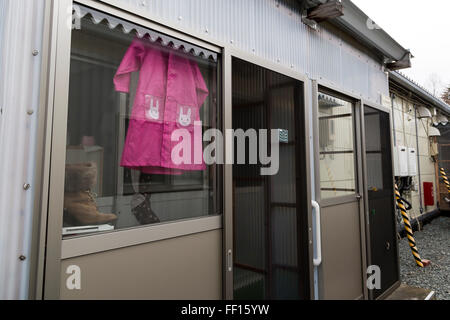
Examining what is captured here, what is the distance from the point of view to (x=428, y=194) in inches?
284

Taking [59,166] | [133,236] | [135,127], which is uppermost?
[135,127]

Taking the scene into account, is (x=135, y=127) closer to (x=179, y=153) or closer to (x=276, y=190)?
(x=179, y=153)

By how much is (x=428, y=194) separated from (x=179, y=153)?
7963mm

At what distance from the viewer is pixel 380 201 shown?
3.20 metres

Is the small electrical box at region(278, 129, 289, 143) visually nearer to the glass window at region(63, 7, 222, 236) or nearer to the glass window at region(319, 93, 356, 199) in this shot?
the glass window at region(319, 93, 356, 199)

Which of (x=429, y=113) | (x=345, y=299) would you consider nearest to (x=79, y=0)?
(x=345, y=299)

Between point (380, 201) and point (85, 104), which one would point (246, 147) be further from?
point (380, 201)

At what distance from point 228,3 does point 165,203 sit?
1256mm

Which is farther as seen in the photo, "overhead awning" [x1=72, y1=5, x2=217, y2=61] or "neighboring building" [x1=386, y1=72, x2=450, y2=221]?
"neighboring building" [x1=386, y1=72, x2=450, y2=221]

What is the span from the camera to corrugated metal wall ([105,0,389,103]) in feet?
4.83

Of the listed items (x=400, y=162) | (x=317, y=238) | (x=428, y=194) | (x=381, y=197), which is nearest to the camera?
(x=317, y=238)

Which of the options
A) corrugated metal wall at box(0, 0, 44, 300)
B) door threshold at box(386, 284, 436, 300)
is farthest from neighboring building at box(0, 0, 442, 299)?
door threshold at box(386, 284, 436, 300)

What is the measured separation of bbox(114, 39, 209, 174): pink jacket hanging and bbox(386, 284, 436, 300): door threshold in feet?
9.53

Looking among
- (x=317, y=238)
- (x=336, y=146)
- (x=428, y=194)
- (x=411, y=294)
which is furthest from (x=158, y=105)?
(x=428, y=194)
